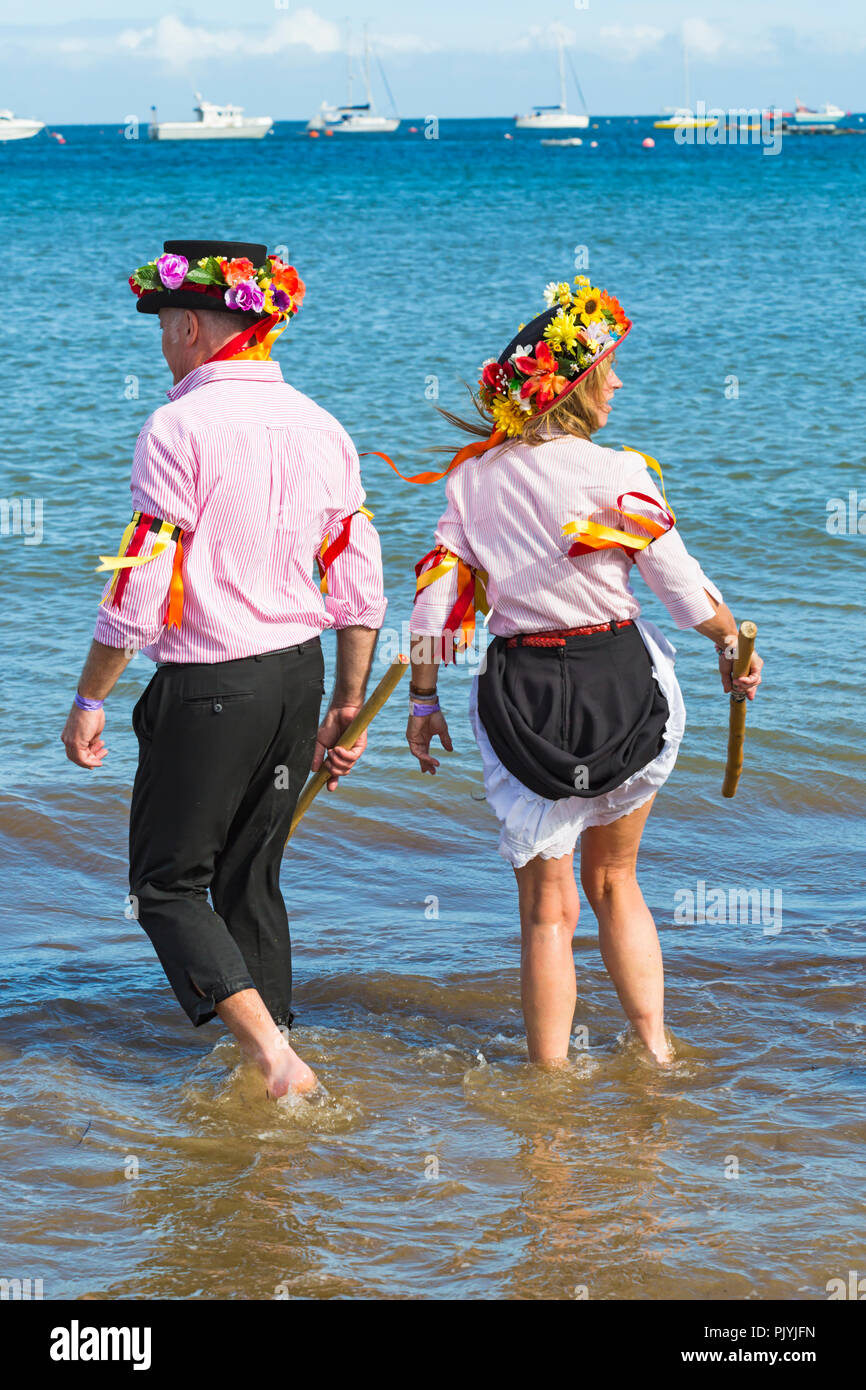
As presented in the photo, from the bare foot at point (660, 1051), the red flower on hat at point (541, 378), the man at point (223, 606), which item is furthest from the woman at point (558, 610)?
the bare foot at point (660, 1051)

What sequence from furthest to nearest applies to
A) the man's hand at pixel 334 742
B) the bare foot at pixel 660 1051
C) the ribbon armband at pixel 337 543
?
the bare foot at pixel 660 1051 < the man's hand at pixel 334 742 < the ribbon armband at pixel 337 543

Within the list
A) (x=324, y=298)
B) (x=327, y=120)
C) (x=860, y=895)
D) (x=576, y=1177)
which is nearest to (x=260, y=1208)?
(x=576, y=1177)

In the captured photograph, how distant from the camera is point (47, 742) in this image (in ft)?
21.2

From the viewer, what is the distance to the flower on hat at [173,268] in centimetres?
329

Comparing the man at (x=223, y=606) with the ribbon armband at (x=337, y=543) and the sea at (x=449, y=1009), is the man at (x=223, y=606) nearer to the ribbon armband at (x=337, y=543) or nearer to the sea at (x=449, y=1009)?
the ribbon armband at (x=337, y=543)

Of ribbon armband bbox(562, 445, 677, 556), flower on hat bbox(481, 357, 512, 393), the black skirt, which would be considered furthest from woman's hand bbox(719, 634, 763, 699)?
flower on hat bbox(481, 357, 512, 393)

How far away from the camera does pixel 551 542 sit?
11.0 ft

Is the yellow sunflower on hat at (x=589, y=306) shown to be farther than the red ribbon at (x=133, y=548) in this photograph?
Yes

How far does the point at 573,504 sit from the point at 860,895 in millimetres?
2340

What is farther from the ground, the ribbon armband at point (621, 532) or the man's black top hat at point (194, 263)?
the man's black top hat at point (194, 263)

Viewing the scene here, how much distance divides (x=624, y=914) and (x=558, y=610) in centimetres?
79

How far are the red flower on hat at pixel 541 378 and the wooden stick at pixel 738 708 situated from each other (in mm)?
660

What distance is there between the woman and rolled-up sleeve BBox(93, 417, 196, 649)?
596 millimetres

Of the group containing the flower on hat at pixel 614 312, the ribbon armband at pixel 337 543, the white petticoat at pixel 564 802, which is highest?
the flower on hat at pixel 614 312
